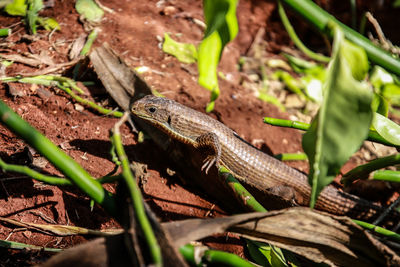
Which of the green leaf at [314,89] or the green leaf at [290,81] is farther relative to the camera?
the green leaf at [290,81]

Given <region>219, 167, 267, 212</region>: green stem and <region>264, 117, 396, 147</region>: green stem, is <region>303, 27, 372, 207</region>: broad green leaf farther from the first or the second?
<region>264, 117, 396, 147</region>: green stem

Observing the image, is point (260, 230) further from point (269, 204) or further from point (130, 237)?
point (269, 204)

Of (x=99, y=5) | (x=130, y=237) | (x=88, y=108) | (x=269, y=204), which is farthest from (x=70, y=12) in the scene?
(x=130, y=237)

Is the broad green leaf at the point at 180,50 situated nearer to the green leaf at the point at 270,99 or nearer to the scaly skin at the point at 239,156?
the scaly skin at the point at 239,156

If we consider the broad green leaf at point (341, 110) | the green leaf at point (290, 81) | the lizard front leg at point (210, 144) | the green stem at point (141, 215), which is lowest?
the green leaf at point (290, 81)

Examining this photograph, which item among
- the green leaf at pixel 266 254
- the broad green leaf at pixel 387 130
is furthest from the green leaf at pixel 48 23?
the broad green leaf at pixel 387 130

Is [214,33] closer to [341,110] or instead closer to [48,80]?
[341,110]
